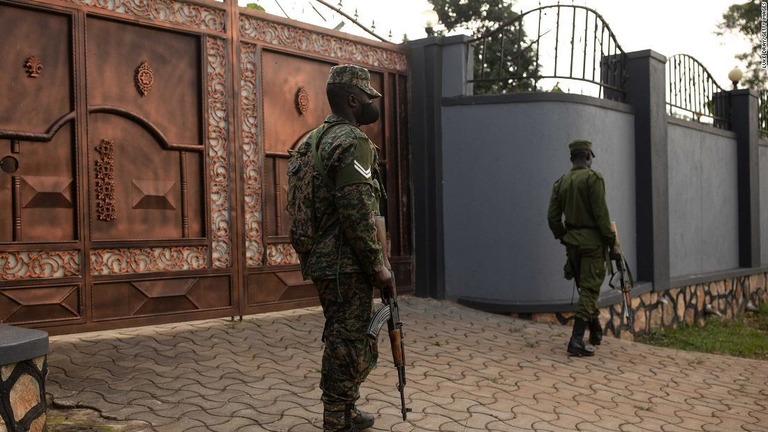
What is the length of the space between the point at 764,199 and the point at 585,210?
8428 millimetres

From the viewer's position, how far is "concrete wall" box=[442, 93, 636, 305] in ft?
26.6

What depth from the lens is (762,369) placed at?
6988 mm

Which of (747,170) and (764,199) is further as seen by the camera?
(764,199)

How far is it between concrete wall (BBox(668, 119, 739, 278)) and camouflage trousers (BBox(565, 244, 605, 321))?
420 centimetres

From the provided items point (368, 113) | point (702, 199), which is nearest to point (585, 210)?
point (368, 113)

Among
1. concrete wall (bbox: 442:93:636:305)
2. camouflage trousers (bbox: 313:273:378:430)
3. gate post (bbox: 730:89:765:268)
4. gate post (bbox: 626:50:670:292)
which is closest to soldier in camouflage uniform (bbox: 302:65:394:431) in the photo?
camouflage trousers (bbox: 313:273:378:430)

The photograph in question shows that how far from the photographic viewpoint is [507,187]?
8180 mm

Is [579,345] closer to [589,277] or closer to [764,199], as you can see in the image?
[589,277]

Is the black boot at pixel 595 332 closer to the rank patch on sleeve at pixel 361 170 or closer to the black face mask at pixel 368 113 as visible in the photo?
the black face mask at pixel 368 113

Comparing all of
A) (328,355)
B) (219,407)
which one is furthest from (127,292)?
(328,355)

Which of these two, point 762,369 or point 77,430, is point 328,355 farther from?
point 762,369

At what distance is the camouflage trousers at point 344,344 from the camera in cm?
369

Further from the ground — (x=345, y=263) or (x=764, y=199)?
Answer: (x=764, y=199)

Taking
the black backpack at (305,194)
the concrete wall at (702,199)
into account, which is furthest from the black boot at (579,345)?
the concrete wall at (702,199)
